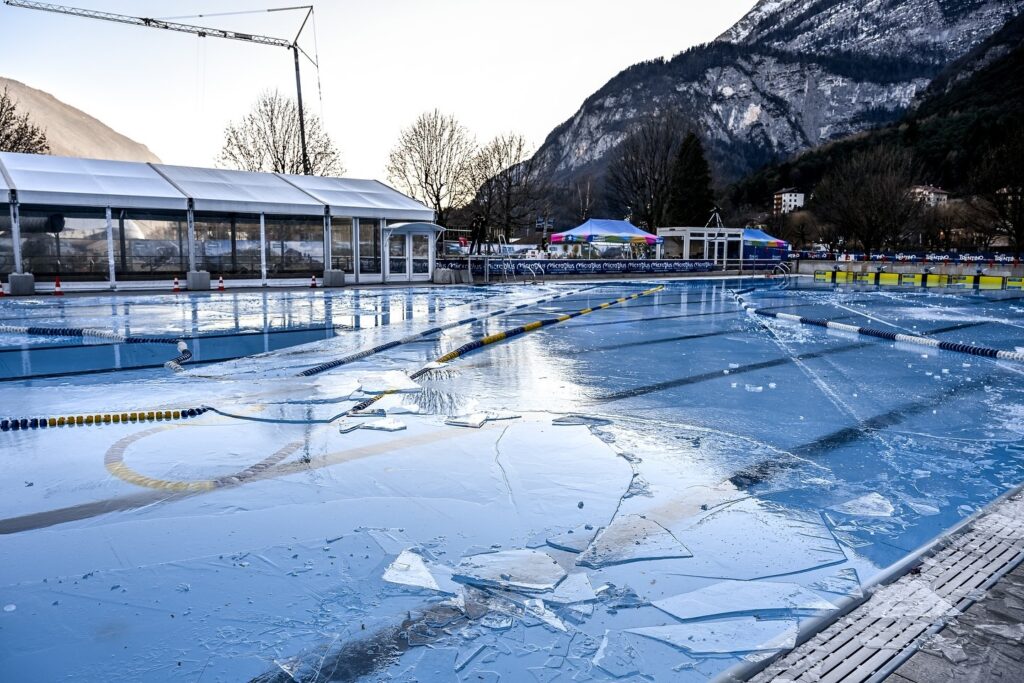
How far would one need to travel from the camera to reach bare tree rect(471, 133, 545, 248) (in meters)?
46.6

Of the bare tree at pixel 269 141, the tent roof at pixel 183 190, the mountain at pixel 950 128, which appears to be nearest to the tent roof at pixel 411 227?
the tent roof at pixel 183 190

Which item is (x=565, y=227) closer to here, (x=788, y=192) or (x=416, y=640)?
(x=788, y=192)

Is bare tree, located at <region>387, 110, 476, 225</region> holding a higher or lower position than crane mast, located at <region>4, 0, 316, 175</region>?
lower

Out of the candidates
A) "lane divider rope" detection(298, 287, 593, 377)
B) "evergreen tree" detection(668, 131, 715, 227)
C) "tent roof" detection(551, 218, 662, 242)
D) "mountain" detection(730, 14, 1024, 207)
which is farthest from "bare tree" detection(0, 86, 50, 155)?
"mountain" detection(730, 14, 1024, 207)

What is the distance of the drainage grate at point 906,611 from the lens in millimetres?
2285

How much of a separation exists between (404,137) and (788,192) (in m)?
62.7

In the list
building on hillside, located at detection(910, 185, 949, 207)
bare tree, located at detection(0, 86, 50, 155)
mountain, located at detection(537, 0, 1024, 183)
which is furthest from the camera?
mountain, located at detection(537, 0, 1024, 183)

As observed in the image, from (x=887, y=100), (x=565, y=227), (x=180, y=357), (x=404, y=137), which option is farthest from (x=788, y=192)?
(x=180, y=357)

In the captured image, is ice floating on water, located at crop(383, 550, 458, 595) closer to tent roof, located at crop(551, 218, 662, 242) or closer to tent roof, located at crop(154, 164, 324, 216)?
tent roof, located at crop(154, 164, 324, 216)

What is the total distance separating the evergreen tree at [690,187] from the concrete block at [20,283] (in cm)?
4721

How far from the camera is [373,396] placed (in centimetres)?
646

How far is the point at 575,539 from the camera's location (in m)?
3.33

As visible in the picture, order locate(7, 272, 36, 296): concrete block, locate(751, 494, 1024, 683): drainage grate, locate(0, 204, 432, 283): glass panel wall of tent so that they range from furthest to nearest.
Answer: locate(0, 204, 432, 283): glass panel wall of tent
locate(7, 272, 36, 296): concrete block
locate(751, 494, 1024, 683): drainage grate

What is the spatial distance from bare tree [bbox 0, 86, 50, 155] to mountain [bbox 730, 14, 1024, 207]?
66343 millimetres
